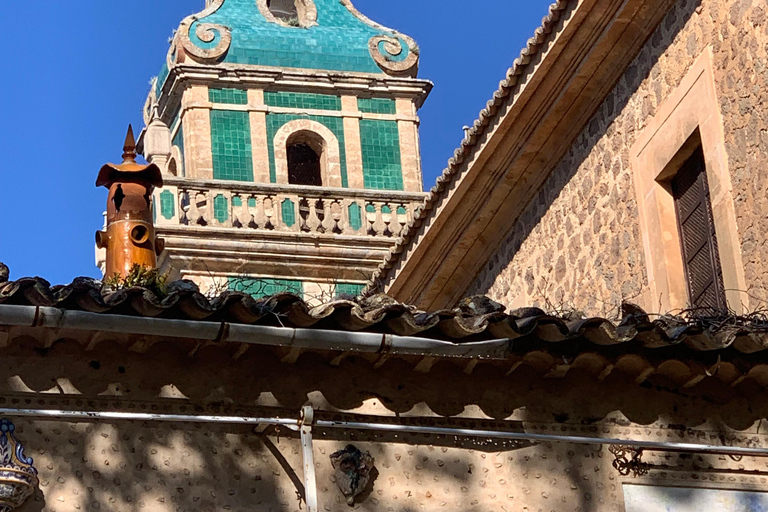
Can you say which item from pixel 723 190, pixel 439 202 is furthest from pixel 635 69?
pixel 439 202

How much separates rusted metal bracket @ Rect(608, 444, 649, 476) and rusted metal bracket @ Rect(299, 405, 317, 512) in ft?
5.21

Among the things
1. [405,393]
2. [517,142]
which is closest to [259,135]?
[517,142]

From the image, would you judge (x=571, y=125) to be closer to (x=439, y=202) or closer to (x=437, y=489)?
(x=439, y=202)

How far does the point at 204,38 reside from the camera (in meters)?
31.6

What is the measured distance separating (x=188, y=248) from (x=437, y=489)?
1832 cm

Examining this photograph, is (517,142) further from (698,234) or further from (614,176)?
(698,234)

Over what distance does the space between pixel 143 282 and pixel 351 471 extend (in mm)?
Result: 1390

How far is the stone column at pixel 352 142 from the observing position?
3084cm

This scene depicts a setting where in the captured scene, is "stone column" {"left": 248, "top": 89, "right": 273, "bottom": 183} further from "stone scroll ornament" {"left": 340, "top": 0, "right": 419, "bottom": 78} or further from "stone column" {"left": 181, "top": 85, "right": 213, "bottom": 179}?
"stone scroll ornament" {"left": 340, "top": 0, "right": 419, "bottom": 78}

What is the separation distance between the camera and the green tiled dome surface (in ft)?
104

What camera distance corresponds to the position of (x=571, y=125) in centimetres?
1385

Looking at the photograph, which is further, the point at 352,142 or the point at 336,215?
the point at 352,142

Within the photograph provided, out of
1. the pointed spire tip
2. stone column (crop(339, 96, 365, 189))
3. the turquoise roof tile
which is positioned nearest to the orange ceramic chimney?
the pointed spire tip

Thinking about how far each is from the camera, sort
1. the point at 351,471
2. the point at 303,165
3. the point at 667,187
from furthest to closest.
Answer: the point at 303,165 → the point at 667,187 → the point at 351,471
